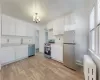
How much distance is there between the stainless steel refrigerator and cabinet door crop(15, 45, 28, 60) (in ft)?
8.70

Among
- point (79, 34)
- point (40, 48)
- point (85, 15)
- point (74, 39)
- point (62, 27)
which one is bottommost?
point (40, 48)

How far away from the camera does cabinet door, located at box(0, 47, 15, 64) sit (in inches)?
133

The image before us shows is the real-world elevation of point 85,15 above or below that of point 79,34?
above

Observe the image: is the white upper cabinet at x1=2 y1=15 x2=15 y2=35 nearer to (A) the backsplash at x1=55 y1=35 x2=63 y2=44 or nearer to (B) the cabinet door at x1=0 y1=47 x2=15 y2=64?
(B) the cabinet door at x1=0 y1=47 x2=15 y2=64

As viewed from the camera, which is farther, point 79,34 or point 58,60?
point 58,60

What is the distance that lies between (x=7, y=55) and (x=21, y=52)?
951 mm

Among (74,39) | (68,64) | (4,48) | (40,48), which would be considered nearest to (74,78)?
(68,64)

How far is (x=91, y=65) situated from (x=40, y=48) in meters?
5.82

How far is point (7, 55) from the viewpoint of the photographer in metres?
3.62

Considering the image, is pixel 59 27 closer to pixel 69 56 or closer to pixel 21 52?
pixel 69 56

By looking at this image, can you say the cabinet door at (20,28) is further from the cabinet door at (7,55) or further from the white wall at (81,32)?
the white wall at (81,32)

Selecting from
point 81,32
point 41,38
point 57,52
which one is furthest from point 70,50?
point 41,38

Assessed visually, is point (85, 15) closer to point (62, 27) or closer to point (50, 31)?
point (62, 27)

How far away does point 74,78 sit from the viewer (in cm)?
236
